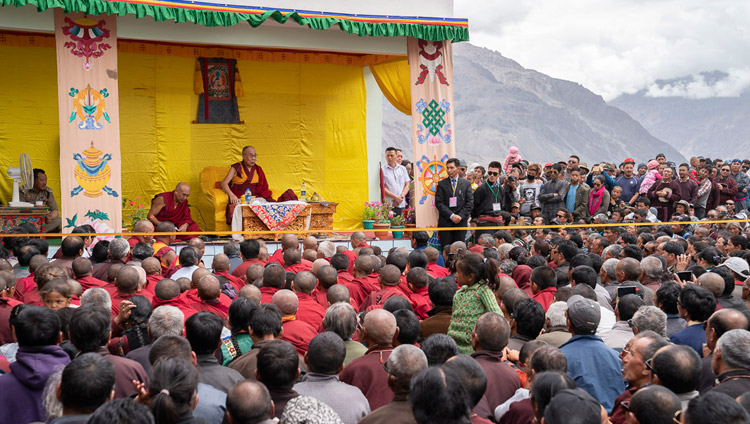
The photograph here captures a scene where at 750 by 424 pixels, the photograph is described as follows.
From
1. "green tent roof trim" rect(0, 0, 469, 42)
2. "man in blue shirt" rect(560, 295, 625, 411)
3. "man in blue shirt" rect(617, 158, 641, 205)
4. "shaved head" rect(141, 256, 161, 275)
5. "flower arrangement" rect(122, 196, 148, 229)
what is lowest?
"man in blue shirt" rect(560, 295, 625, 411)

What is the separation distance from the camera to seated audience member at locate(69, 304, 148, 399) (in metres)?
3.88

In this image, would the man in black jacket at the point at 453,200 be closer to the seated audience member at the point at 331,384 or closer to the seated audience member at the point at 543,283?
the seated audience member at the point at 543,283

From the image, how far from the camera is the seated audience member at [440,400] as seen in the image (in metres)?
2.85

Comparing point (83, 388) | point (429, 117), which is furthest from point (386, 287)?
point (429, 117)

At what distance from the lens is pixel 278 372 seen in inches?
137

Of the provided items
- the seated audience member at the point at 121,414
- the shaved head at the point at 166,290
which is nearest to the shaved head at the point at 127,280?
the shaved head at the point at 166,290

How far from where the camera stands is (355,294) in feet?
22.0

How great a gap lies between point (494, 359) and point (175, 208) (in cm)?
884

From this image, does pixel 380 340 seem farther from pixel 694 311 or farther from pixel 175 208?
pixel 175 208

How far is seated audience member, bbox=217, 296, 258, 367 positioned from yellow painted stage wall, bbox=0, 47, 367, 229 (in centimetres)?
848

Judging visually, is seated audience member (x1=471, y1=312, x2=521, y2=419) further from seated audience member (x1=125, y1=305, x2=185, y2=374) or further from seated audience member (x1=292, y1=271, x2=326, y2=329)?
seated audience member (x1=125, y1=305, x2=185, y2=374)

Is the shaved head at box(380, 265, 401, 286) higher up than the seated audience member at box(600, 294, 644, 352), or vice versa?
the shaved head at box(380, 265, 401, 286)

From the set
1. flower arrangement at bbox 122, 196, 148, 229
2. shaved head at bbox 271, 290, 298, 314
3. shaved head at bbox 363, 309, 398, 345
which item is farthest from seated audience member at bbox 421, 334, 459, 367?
flower arrangement at bbox 122, 196, 148, 229

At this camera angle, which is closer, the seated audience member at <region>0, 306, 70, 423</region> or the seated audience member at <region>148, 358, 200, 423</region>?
the seated audience member at <region>148, 358, 200, 423</region>
